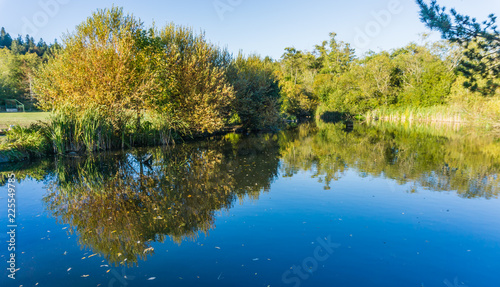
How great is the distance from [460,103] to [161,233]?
4946 cm

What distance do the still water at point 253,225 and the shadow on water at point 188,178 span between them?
0.06 m

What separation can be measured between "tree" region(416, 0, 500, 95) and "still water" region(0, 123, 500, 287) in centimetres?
493

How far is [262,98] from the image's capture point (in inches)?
1335

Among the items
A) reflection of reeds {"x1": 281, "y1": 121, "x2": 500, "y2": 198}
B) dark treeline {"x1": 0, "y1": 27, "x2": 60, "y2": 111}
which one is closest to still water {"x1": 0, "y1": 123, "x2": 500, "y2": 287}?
reflection of reeds {"x1": 281, "y1": 121, "x2": 500, "y2": 198}

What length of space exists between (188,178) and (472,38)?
50.4 ft

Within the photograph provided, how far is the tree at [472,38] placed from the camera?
13883mm

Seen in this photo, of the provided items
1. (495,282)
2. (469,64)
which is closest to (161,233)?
(495,282)

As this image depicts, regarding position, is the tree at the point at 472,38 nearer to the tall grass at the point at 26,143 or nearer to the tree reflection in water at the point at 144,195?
the tree reflection in water at the point at 144,195

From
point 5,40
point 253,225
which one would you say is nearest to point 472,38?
point 253,225

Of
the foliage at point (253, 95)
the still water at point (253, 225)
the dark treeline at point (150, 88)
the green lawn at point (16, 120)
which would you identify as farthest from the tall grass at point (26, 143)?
the foliage at point (253, 95)

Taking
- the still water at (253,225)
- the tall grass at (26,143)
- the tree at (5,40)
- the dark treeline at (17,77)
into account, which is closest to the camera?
→ the still water at (253,225)

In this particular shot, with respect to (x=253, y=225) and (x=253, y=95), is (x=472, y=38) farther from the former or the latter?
(x=253, y=95)

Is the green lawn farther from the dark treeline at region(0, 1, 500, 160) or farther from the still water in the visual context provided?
the still water

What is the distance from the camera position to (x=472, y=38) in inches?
574
